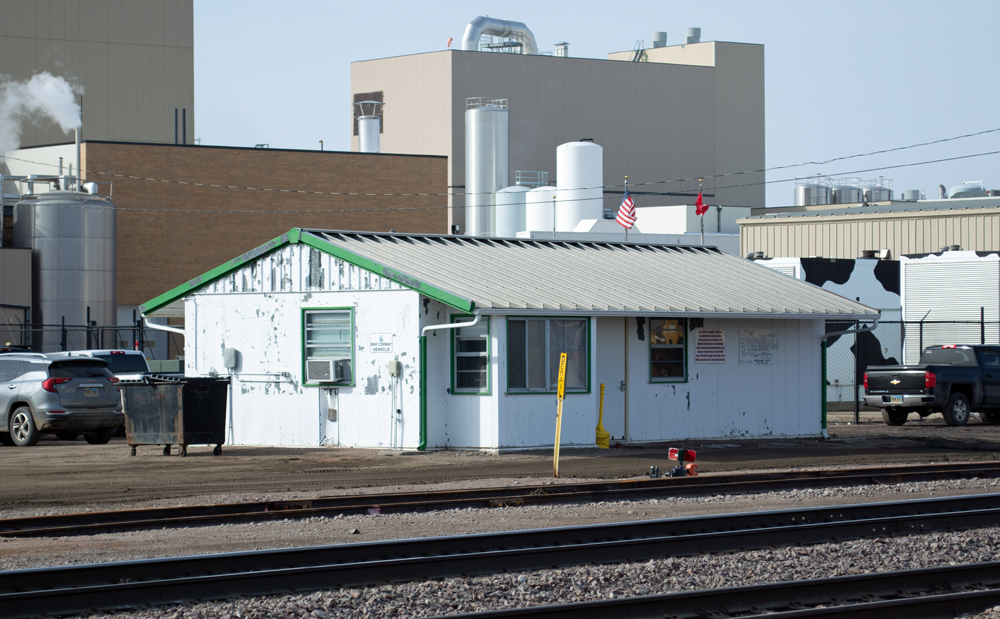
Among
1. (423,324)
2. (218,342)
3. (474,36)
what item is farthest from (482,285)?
(474,36)

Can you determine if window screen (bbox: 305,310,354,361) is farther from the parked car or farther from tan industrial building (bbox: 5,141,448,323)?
tan industrial building (bbox: 5,141,448,323)

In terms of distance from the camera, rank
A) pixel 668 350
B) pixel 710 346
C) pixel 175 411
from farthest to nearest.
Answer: pixel 710 346 → pixel 668 350 → pixel 175 411

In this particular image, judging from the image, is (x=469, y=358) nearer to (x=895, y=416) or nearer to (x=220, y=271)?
(x=220, y=271)

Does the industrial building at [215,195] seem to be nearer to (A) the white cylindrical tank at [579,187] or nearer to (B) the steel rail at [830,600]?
(A) the white cylindrical tank at [579,187]

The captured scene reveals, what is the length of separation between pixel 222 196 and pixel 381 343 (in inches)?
1369

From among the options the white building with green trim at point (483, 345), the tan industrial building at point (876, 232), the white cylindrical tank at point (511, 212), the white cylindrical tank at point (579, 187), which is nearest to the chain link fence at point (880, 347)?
the tan industrial building at point (876, 232)

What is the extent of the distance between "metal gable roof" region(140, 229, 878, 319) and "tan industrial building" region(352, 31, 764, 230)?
3905cm

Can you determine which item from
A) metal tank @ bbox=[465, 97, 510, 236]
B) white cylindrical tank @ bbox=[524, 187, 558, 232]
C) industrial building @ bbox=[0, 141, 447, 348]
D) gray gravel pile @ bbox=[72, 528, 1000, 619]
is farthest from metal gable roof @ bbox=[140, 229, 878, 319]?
metal tank @ bbox=[465, 97, 510, 236]

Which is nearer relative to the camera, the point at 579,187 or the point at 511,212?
the point at 579,187

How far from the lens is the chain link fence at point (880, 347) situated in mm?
32469

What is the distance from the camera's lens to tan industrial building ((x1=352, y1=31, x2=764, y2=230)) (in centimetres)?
6619

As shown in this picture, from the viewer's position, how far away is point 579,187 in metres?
56.4

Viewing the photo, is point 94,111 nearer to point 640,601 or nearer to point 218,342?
point 218,342

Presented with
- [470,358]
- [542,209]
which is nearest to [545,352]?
[470,358]
